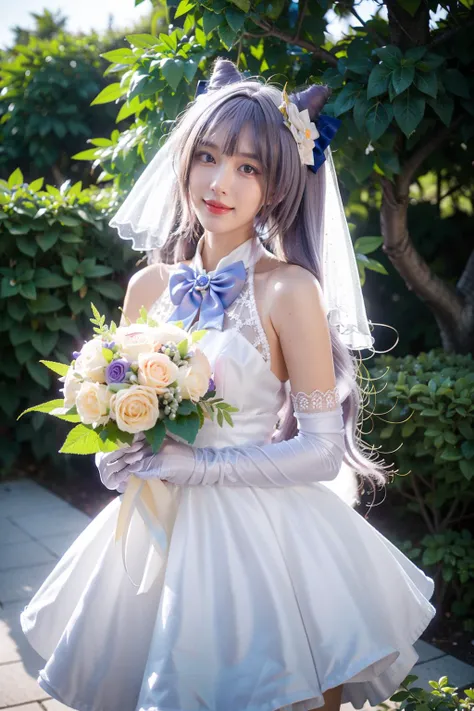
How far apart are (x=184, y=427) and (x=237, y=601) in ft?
1.48

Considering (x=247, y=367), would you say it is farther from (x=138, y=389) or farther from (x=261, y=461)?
(x=138, y=389)

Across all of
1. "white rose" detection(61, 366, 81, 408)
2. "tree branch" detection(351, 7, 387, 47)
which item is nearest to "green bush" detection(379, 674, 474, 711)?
"white rose" detection(61, 366, 81, 408)

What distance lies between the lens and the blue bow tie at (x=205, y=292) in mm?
2086

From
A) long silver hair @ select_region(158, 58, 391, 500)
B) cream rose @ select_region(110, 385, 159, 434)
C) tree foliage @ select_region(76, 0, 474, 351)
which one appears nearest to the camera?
cream rose @ select_region(110, 385, 159, 434)

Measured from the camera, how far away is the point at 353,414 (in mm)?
→ 2303

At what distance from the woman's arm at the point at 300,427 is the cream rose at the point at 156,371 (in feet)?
0.71

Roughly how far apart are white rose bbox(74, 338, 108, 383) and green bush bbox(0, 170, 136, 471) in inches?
96.3

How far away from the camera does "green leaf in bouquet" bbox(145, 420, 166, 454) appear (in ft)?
5.70

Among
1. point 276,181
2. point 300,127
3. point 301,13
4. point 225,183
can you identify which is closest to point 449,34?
point 301,13

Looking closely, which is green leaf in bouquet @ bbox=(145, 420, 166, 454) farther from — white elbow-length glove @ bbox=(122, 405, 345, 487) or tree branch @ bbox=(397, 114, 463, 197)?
tree branch @ bbox=(397, 114, 463, 197)

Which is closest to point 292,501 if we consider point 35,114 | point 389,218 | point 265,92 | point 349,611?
point 349,611

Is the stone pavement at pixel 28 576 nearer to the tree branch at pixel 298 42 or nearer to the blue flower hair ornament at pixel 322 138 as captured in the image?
the blue flower hair ornament at pixel 322 138

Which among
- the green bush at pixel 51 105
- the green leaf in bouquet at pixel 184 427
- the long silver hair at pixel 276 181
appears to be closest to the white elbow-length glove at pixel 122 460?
the green leaf in bouquet at pixel 184 427

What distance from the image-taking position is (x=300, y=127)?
6.80 ft
